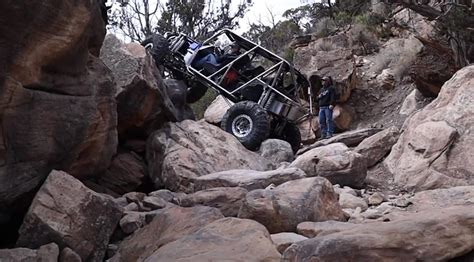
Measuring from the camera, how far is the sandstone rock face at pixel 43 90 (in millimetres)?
5070

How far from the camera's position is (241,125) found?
1110 centimetres

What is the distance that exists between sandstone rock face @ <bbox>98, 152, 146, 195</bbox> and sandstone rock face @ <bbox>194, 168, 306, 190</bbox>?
1.20m

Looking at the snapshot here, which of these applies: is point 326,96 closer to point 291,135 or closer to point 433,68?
point 291,135

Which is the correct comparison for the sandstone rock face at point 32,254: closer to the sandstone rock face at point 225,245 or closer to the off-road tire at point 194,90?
the sandstone rock face at point 225,245

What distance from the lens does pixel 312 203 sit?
18.2ft

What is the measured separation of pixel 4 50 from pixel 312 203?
10.3 ft

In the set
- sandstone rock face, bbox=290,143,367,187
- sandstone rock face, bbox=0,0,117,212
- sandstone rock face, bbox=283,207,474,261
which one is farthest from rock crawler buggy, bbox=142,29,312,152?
sandstone rock face, bbox=283,207,474,261

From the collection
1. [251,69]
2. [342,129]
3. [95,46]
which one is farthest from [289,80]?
[95,46]

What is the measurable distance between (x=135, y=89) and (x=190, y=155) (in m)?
1.25

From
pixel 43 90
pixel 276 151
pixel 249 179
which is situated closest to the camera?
pixel 43 90

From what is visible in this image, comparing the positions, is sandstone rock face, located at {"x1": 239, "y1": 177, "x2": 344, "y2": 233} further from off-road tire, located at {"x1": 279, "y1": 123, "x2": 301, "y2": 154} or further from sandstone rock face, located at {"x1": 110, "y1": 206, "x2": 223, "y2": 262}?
off-road tire, located at {"x1": 279, "y1": 123, "x2": 301, "y2": 154}

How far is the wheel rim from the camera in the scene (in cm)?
1105

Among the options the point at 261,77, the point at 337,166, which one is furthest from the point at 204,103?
the point at 337,166

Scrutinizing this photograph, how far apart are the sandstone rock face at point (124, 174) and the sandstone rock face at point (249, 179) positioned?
1.20m
